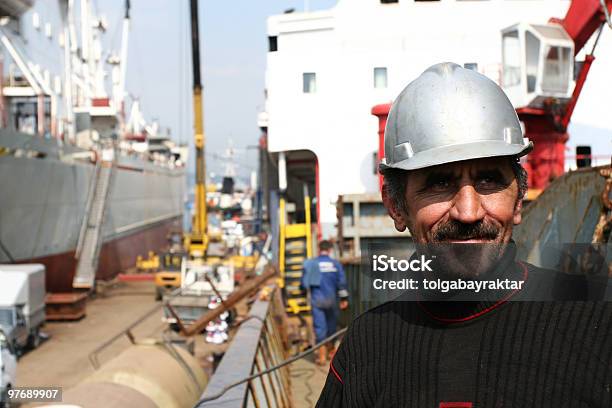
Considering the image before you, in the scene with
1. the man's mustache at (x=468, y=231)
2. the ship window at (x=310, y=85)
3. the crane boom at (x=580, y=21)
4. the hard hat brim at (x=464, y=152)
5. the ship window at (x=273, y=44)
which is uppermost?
the crane boom at (x=580, y=21)

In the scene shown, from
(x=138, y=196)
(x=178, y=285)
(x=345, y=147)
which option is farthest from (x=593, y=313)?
(x=138, y=196)

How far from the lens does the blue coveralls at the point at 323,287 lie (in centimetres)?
952

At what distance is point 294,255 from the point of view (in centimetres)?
1424

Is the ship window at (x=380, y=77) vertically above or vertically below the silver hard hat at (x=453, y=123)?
above

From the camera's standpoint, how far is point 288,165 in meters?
14.5

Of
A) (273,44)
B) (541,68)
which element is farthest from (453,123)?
(541,68)

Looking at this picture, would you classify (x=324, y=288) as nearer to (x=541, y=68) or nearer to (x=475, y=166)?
(x=541, y=68)

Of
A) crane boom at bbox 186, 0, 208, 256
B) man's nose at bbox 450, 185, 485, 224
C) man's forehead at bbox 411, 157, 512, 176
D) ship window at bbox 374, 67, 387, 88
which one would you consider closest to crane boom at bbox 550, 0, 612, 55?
ship window at bbox 374, 67, 387, 88

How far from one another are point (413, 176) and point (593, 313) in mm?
594

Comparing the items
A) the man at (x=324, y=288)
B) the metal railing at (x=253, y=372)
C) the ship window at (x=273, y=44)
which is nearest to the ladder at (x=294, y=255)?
the metal railing at (x=253, y=372)

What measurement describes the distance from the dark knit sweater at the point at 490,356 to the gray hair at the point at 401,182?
25cm

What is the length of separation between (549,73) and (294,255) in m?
6.64

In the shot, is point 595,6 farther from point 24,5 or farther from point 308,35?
point 24,5

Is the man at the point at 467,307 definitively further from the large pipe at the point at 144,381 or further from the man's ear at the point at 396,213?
the large pipe at the point at 144,381
